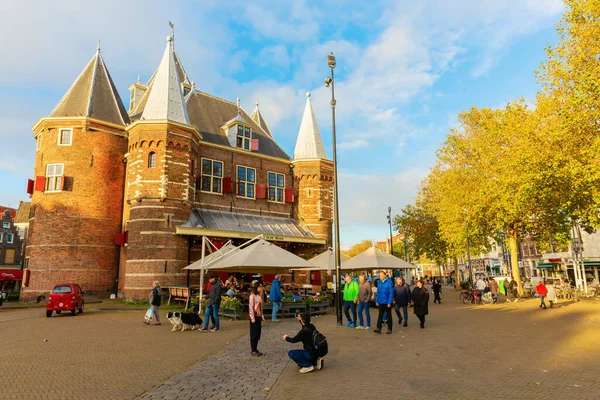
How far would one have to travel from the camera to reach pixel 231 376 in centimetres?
710

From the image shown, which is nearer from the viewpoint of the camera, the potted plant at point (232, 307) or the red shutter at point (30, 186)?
the potted plant at point (232, 307)

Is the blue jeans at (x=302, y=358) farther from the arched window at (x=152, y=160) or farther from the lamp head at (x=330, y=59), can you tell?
the arched window at (x=152, y=160)

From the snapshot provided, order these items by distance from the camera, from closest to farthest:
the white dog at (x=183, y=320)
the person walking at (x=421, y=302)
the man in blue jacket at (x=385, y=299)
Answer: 1. the man in blue jacket at (x=385, y=299)
2. the white dog at (x=183, y=320)
3. the person walking at (x=421, y=302)

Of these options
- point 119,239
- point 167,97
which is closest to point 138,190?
point 119,239

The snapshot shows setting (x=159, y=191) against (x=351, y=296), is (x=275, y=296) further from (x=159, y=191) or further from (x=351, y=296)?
(x=159, y=191)

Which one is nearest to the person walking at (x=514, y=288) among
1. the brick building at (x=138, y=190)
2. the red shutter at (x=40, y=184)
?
the brick building at (x=138, y=190)

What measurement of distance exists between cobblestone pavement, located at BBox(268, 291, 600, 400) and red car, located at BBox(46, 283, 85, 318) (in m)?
11.6

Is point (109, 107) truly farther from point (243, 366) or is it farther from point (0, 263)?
point (0, 263)

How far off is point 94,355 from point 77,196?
18.0 m


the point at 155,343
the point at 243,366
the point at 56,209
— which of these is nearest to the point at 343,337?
the point at 243,366

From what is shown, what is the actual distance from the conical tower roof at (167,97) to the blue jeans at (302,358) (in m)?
18.9

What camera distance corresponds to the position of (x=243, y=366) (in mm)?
7898

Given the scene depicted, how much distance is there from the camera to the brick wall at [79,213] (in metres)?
22.9

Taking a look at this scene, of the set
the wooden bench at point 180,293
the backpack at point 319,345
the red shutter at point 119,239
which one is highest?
the red shutter at point 119,239
